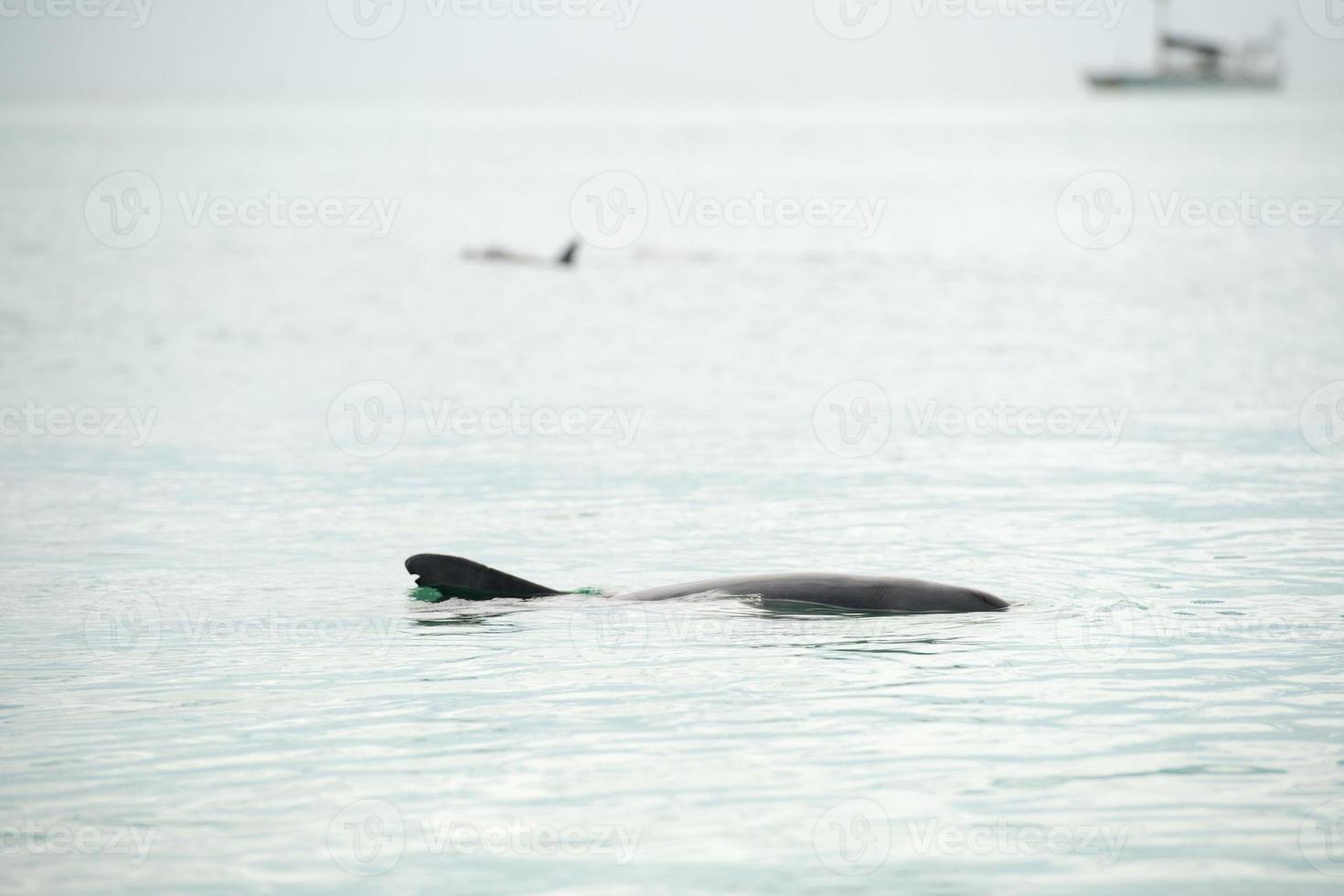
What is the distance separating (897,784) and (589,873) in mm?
1982

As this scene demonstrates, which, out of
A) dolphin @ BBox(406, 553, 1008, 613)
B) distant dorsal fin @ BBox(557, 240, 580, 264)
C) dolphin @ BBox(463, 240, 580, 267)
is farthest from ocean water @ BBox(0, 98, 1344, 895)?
dolphin @ BBox(463, 240, 580, 267)

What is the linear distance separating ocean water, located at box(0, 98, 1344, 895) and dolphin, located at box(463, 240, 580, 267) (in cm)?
691

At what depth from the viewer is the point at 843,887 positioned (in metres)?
8.59

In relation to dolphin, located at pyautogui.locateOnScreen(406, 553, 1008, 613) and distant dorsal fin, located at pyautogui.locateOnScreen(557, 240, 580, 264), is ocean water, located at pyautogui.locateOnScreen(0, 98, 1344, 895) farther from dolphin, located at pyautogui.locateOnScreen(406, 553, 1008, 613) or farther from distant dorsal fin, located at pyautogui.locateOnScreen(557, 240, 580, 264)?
distant dorsal fin, located at pyautogui.locateOnScreen(557, 240, 580, 264)

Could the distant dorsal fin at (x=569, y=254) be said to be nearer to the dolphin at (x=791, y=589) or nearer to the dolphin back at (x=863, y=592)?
the dolphin at (x=791, y=589)

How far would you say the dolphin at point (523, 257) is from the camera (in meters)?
50.2

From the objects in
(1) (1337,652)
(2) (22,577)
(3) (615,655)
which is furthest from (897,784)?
(2) (22,577)

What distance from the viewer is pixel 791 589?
13648 mm

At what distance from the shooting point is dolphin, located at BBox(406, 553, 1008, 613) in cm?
1356

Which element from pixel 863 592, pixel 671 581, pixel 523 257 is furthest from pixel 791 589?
pixel 523 257

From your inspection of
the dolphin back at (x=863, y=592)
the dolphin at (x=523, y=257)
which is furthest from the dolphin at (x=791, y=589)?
the dolphin at (x=523, y=257)

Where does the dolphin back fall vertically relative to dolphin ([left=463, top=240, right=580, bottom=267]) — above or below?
below

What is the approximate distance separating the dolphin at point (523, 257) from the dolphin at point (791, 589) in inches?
1427

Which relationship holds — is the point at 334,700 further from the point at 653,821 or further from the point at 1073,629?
the point at 1073,629
